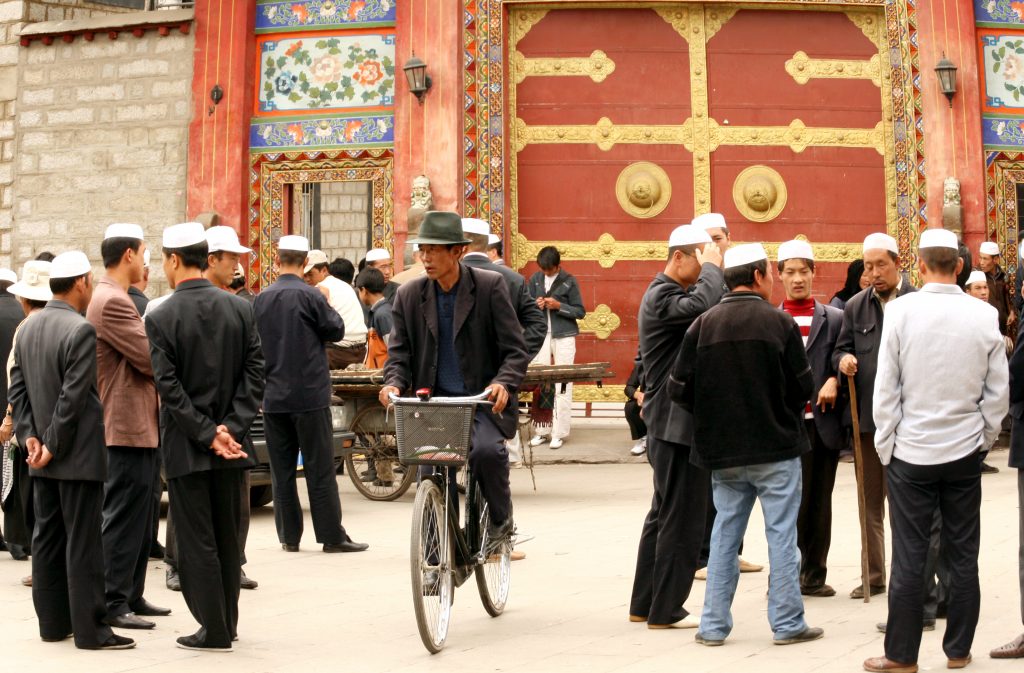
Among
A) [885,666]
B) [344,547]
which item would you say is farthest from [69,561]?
[885,666]

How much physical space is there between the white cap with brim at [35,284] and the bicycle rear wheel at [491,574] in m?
2.51

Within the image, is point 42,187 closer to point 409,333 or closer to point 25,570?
point 25,570

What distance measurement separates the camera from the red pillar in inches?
679

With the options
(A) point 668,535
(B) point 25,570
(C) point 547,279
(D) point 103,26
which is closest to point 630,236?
(C) point 547,279

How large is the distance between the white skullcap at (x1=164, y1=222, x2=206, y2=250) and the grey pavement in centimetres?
181

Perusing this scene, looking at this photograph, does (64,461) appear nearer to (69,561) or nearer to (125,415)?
(69,561)

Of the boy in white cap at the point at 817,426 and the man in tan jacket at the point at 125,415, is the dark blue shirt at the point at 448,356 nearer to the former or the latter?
the man in tan jacket at the point at 125,415

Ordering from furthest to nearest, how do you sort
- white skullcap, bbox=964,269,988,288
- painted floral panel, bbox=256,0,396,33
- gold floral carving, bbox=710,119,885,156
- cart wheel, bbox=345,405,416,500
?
gold floral carving, bbox=710,119,885,156
painted floral panel, bbox=256,0,396,33
white skullcap, bbox=964,269,988,288
cart wheel, bbox=345,405,416,500

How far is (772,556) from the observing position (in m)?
6.75

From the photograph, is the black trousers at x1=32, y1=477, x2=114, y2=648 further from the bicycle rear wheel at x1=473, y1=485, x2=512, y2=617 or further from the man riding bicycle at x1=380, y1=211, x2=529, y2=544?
the bicycle rear wheel at x1=473, y1=485, x2=512, y2=617

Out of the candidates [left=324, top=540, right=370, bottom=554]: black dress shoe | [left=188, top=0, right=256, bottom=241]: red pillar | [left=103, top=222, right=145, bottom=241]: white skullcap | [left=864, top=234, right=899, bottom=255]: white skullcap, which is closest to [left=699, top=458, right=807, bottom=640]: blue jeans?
[left=864, top=234, right=899, bottom=255]: white skullcap

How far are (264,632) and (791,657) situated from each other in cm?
249

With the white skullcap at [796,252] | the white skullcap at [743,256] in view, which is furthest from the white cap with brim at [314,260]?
the white skullcap at [743,256]

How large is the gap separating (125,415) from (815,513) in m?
3.58
